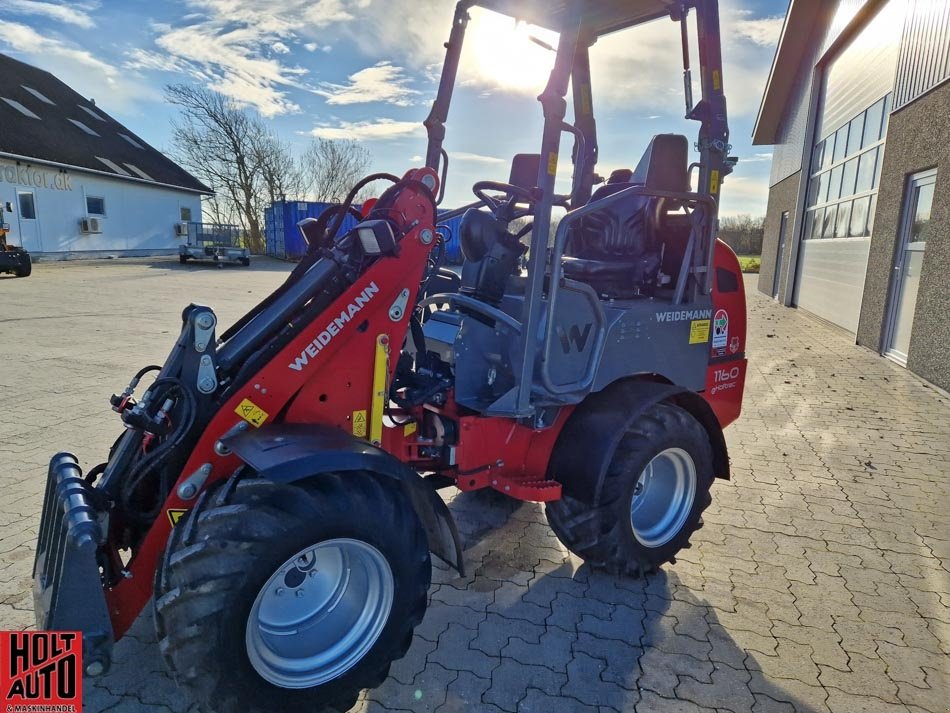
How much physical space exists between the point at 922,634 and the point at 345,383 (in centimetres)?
302

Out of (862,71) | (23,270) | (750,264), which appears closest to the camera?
(862,71)

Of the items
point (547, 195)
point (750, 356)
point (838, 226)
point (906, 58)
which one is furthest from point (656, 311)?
point (838, 226)

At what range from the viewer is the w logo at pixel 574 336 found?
3.19 m

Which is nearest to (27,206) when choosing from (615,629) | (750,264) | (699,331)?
(699,331)

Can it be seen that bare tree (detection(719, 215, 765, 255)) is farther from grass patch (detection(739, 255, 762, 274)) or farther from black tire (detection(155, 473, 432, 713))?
black tire (detection(155, 473, 432, 713))

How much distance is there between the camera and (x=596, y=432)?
10.7ft

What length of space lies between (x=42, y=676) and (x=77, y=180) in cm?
2755

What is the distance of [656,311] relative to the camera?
11.5ft

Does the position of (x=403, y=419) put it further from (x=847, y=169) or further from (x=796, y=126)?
(x=796, y=126)

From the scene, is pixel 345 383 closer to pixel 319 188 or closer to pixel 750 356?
pixel 750 356

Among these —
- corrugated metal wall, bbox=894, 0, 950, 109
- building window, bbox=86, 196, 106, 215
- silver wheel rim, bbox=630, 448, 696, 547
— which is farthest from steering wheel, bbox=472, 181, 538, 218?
building window, bbox=86, 196, 106, 215

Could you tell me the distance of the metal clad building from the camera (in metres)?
8.17

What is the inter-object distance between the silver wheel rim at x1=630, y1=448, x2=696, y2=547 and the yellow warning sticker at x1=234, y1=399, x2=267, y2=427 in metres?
2.16

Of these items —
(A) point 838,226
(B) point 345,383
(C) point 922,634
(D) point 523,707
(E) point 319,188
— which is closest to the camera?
(D) point 523,707
